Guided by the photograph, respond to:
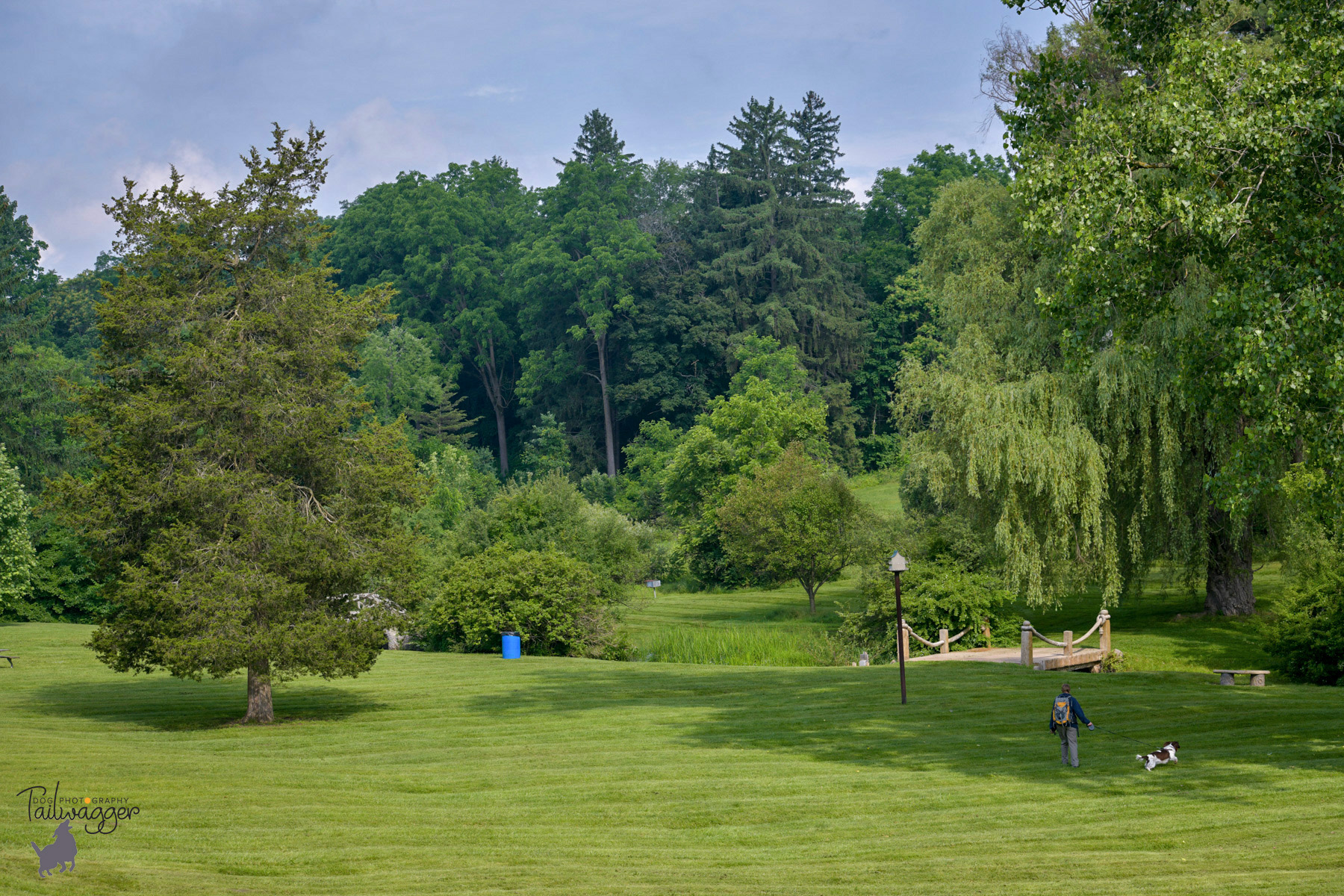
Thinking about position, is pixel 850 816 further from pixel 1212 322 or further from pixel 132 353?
pixel 132 353

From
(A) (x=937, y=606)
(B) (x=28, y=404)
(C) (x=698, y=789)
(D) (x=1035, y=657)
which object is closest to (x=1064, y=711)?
(C) (x=698, y=789)

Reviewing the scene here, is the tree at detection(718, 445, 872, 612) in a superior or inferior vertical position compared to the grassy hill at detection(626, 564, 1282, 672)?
superior

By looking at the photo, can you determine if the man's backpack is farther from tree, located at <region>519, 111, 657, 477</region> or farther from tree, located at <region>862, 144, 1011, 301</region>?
tree, located at <region>862, 144, 1011, 301</region>

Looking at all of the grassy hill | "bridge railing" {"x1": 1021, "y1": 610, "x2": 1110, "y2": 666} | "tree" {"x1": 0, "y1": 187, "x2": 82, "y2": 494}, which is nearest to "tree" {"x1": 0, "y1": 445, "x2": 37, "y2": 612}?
"tree" {"x1": 0, "y1": 187, "x2": 82, "y2": 494}

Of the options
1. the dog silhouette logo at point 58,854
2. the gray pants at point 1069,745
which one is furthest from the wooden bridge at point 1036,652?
the dog silhouette logo at point 58,854

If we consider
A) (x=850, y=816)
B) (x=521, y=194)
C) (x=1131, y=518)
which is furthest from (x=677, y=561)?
(x=521, y=194)

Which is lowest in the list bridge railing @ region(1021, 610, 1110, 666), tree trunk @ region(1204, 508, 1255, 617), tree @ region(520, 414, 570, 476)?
bridge railing @ region(1021, 610, 1110, 666)

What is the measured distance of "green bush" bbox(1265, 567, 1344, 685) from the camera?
1992 cm

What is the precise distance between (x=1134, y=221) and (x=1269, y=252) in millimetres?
1461

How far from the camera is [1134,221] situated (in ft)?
40.3

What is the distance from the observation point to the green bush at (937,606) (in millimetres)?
25906

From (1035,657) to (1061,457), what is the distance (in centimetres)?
464

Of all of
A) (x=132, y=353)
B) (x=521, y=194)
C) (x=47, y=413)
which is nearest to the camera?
(x=132, y=353)

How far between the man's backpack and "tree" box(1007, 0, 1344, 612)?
2.93m
